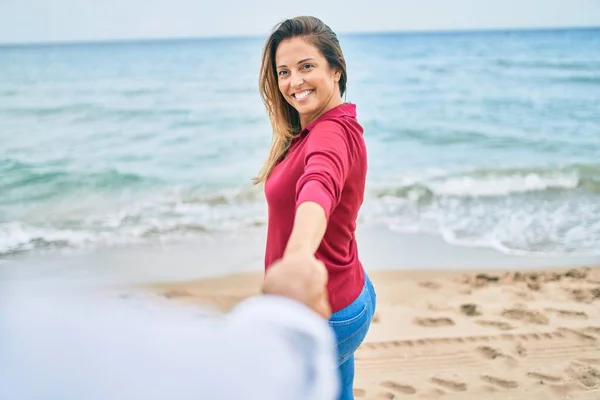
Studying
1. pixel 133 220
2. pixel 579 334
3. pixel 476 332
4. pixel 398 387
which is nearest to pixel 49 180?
pixel 133 220

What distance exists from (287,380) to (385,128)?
575 inches

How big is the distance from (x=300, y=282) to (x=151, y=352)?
0.96ft

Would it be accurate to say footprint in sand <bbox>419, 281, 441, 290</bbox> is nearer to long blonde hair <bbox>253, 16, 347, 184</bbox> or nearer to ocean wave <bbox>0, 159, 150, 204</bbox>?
long blonde hair <bbox>253, 16, 347, 184</bbox>

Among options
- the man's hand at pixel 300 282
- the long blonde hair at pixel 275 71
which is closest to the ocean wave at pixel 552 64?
the long blonde hair at pixel 275 71

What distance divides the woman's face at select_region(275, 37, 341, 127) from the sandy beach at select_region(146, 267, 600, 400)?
4.90ft

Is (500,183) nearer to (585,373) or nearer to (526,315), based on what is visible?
(526,315)

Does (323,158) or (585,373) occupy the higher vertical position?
(323,158)

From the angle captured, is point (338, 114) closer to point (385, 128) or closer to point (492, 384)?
point (492, 384)

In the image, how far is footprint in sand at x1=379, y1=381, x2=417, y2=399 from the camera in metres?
3.95

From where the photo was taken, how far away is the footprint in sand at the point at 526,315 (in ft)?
15.9

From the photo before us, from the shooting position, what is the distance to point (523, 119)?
16.0m

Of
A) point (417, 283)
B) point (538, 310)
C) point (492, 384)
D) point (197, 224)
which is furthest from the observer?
point (197, 224)

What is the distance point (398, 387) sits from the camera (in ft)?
13.1

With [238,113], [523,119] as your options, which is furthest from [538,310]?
[238,113]
